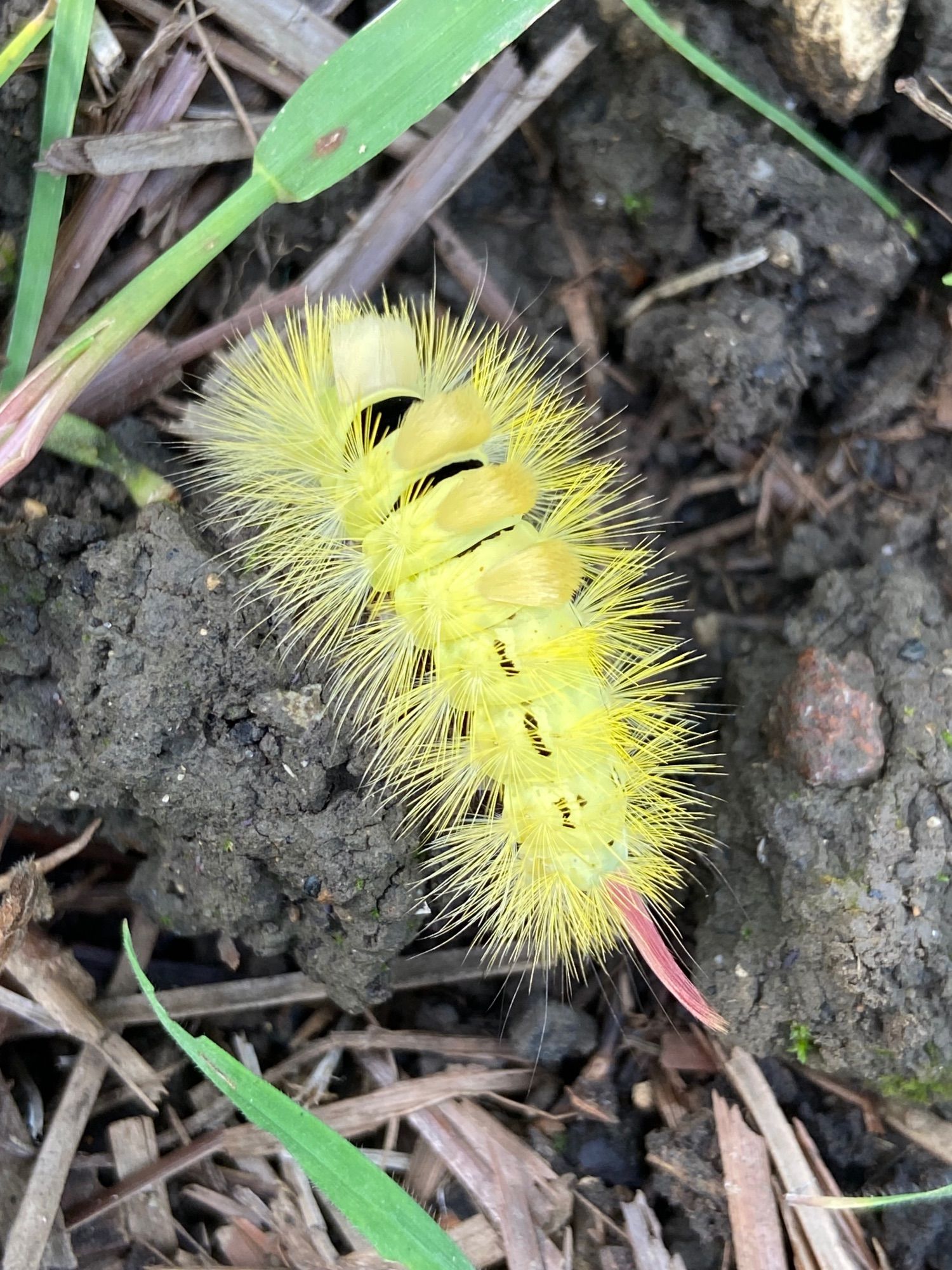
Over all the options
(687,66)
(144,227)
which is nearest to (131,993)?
(144,227)

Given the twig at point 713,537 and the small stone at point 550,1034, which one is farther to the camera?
the twig at point 713,537

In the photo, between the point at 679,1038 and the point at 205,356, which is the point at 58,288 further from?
the point at 679,1038

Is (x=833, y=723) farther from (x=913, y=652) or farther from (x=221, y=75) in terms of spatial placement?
(x=221, y=75)

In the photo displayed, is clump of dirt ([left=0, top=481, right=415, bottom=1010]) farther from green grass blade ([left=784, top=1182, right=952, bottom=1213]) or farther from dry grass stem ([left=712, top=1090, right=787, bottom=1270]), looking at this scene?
green grass blade ([left=784, top=1182, right=952, bottom=1213])

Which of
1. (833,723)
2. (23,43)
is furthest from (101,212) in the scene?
(833,723)

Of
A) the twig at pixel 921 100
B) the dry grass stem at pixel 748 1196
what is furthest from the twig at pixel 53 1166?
the twig at pixel 921 100

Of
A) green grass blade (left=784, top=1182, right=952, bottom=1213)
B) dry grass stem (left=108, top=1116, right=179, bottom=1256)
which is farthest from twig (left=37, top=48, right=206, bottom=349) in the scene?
green grass blade (left=784, top=1182, right=952, bottom=1213)

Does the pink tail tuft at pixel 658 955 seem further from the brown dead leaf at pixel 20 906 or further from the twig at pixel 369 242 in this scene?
the twig at pixel 369 242
